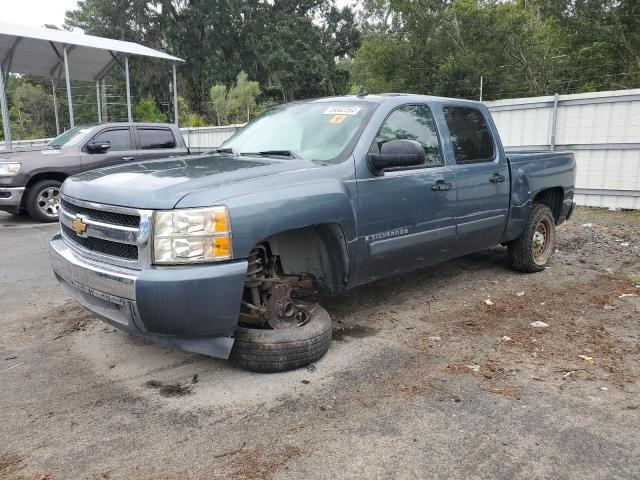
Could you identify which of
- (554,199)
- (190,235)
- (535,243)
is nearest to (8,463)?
(190,235)

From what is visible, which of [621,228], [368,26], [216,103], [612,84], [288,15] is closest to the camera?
[621,228]

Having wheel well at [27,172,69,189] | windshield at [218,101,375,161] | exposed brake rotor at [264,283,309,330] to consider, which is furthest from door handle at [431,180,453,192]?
wheel well at [27,172,69,189]

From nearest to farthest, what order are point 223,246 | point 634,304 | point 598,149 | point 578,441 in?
point 578,441, point 223,246, point 634,304, point 598,149

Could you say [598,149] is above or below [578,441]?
above

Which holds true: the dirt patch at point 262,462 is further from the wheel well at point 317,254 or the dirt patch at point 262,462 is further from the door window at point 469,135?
the door window at point 469,135

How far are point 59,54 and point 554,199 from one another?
1533 cm

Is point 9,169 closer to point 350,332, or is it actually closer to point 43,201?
point 43,201

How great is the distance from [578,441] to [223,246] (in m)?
2.14

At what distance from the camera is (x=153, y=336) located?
125 inches

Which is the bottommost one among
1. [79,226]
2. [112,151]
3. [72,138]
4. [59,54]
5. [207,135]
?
[79,226]

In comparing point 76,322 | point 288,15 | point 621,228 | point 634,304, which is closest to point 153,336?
point 76,322

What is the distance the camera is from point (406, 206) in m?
4.22

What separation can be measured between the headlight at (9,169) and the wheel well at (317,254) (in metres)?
7.34

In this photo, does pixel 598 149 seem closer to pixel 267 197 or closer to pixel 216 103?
pixel 267 197
